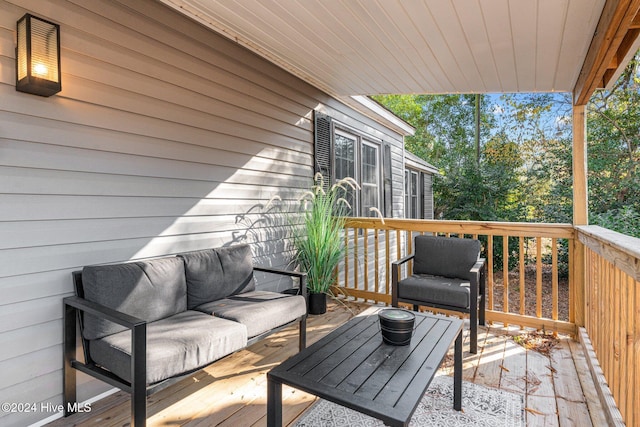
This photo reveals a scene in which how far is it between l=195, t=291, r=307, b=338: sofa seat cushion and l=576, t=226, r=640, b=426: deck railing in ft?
6.52

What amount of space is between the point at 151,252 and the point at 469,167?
31.7 feet

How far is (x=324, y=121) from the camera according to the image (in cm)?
487

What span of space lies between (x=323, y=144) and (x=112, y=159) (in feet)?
9.45

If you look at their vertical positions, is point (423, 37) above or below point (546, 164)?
above

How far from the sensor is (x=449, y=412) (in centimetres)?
217

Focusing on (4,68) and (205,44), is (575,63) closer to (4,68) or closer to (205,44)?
(205,44)

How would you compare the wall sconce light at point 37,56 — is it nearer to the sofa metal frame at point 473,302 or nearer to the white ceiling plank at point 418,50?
the white ceiling plank at point 418,50

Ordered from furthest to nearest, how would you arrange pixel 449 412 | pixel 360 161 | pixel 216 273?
pixel 360 161, pixel 216 273, pixel 449 412

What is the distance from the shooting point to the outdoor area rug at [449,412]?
6.76ft


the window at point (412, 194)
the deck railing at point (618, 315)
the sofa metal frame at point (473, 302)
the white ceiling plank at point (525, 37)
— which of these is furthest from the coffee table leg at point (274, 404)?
the window at point (412, 194)

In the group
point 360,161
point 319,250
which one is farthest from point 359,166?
point 319,250

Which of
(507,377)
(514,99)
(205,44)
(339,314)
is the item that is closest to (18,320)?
(205,44)

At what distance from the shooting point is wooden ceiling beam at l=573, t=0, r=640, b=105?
1.84 m

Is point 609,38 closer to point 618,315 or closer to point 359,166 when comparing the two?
point 618,315
